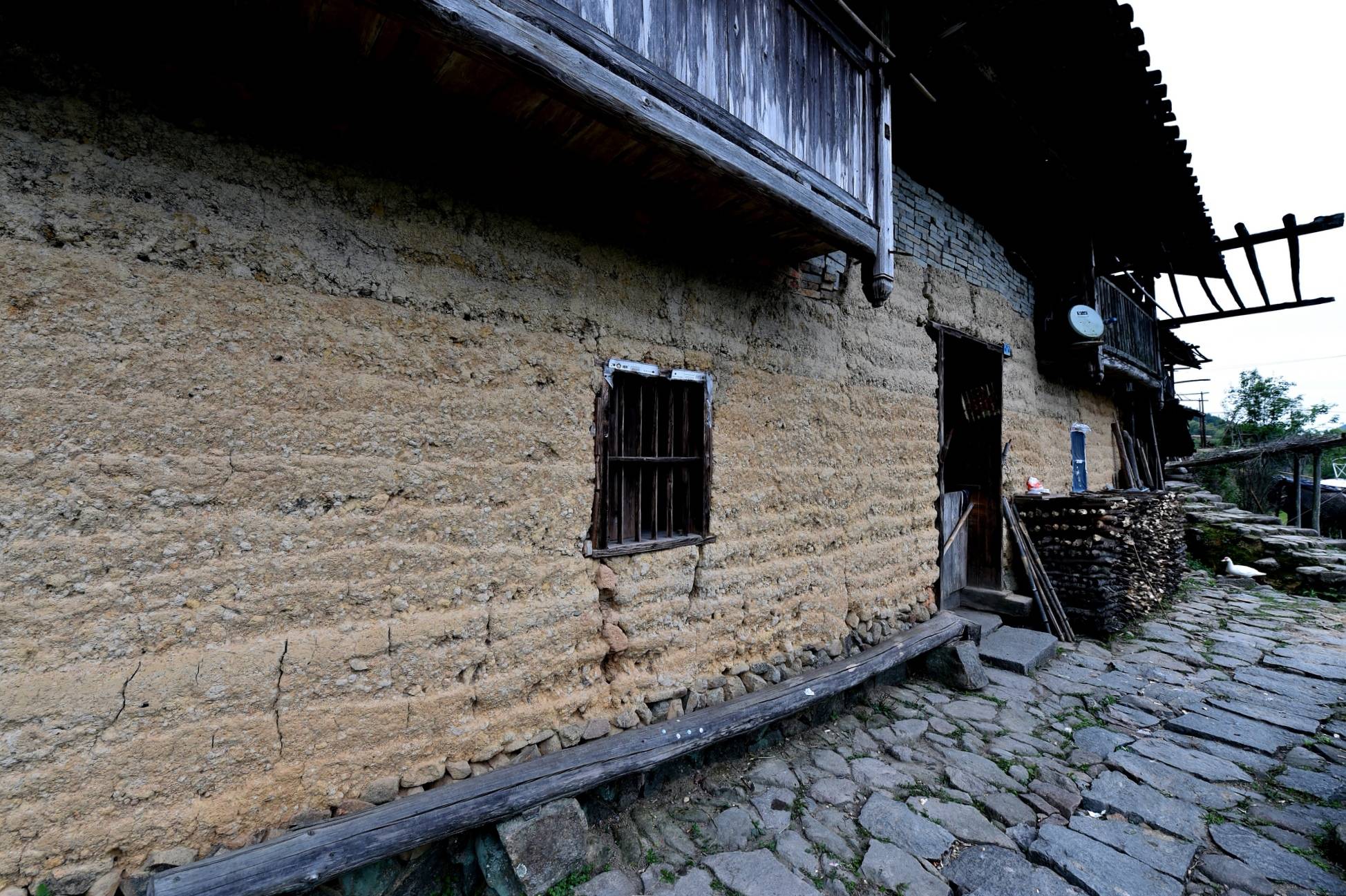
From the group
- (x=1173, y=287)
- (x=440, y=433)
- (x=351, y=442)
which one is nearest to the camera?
(x=351, y=442)

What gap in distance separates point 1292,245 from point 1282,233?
0.95ft

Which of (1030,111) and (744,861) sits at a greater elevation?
(1030,111)

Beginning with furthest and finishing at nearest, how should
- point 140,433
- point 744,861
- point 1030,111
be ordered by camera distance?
point 1030,111, point 744,861, point 140,433

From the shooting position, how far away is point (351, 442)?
Answer: 7.38 feet

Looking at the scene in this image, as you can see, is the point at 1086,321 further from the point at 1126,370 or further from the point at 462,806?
the point at 462,806

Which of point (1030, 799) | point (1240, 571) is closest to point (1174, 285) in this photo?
point (1240, 571)

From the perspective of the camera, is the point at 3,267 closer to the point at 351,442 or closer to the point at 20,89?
the point at 20,89

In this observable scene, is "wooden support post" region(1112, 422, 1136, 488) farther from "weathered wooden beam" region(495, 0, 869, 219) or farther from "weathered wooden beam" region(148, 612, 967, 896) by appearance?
"weathered wooden beam" region(495, 0, 869, 219)

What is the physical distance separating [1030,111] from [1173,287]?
19.9 ft

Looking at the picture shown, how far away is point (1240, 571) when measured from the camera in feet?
29.9

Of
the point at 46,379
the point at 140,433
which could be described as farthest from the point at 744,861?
the point at 46,379

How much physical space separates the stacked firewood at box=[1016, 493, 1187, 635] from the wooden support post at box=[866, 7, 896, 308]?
174 inches

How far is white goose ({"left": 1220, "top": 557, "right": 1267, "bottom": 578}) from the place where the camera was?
900 cm

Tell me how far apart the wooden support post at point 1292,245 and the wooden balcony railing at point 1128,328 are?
1869 millimetres
